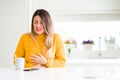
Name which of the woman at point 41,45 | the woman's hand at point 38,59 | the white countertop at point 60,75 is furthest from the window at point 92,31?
the white countertop at point 60,75

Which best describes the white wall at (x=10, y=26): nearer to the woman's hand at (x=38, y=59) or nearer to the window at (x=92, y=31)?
the window at (x=92, y=31)

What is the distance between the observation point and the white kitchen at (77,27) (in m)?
3.84

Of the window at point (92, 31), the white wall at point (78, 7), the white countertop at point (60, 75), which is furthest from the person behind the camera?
the window at point (92, 31)

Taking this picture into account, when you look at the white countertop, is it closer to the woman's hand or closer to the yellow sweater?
the woman's hand

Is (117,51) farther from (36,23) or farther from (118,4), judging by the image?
(36,23)

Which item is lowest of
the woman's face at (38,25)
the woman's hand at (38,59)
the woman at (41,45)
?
the woman's hand at (38,59)

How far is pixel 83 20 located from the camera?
13.7 feet

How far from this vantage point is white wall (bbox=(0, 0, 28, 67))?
3828 mm

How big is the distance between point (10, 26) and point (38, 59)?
162 cm

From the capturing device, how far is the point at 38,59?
94.7 inches

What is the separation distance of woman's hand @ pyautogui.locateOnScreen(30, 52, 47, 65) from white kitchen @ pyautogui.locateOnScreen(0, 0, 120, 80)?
1.16 metres

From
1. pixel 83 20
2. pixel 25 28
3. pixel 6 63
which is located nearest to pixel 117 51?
pixel 83 20

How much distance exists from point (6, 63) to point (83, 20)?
1.53 metres

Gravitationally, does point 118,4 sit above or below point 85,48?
above
